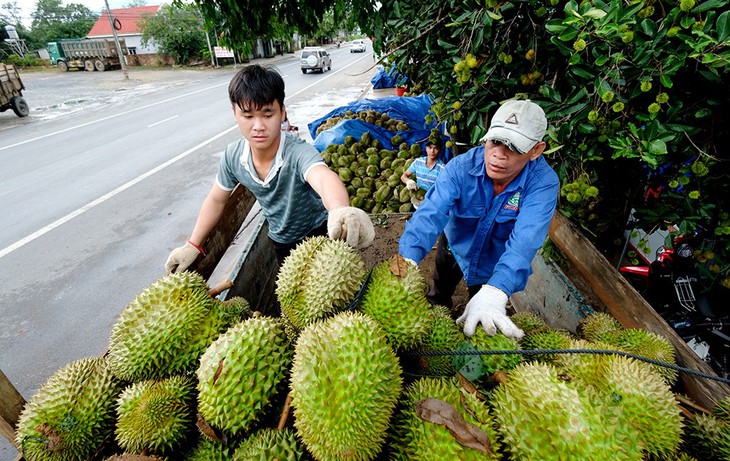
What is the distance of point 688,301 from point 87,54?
44318mm

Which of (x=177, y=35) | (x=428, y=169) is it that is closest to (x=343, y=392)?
(x=428, y=169)

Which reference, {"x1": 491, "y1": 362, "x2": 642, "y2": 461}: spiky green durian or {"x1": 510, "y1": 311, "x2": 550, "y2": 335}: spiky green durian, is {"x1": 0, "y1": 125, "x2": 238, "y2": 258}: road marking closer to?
Result: {"x1": 510, "y1": 311, "x2": 550, "y2": 335}: spiky green durian

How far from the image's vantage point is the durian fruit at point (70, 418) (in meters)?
1.31

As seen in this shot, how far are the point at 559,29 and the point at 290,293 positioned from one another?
200cm

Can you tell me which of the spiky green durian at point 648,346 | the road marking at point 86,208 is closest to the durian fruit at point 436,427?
the spiky green durian at point 648,346

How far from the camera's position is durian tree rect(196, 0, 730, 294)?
71.1 inches

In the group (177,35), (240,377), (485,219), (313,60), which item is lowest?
(485,219)

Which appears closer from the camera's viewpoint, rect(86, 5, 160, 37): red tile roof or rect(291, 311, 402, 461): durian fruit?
rect(291, 311, 402, 461): durian fruit

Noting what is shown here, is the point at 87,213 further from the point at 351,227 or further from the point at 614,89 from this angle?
the point at 614,89

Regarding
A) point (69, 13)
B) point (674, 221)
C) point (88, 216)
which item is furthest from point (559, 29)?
point (69, 13)

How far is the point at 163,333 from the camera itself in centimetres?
145

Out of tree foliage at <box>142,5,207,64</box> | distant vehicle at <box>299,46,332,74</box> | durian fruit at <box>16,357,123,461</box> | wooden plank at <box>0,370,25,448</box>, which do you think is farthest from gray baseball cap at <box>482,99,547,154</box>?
tree foliage at <box>142,5,207,64</box>

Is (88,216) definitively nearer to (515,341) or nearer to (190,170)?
(190,170)

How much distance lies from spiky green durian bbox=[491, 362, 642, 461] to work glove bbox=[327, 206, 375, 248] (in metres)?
0.86
